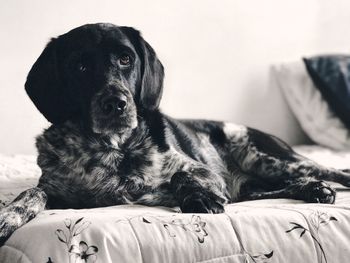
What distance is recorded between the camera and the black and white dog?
163cm

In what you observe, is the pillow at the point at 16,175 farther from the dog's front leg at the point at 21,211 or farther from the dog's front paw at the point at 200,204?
the dog's front paw at the point at 200,204

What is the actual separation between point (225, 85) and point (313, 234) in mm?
1683

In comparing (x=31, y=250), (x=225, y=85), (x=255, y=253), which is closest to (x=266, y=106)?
(x=225, y=85)

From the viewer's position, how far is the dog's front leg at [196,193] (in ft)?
4.97

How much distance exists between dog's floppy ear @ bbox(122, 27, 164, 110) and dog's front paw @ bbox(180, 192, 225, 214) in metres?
0.32

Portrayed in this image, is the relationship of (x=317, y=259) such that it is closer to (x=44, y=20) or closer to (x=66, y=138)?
(x=66, y=138)

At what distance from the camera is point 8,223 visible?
1.39 meters

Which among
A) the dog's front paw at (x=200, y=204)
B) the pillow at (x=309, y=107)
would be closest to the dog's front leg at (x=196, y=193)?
the dog's front paw at (x=200, y=204)

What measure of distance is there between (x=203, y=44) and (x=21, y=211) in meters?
1.68

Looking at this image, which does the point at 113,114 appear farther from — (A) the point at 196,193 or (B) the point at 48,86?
(A) the point at 196,193

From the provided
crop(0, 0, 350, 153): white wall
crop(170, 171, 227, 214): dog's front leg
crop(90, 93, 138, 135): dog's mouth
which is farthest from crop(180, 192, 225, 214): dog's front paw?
crop(0, 0, 350, 153): white wall

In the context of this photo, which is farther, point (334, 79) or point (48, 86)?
point (334, 79)

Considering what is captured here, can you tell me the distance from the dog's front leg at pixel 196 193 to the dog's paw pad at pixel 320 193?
242 millimetres

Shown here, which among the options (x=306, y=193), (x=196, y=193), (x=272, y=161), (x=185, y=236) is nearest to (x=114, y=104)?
(x=196, y=193)
